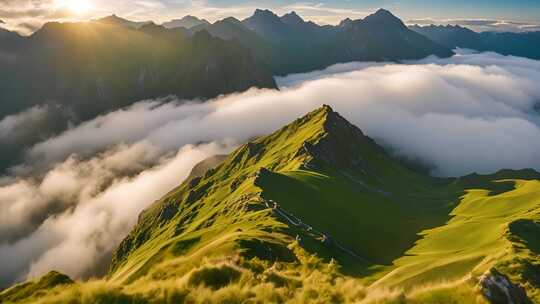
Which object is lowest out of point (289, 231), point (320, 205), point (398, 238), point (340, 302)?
point (398, 238)

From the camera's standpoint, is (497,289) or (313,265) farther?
(313,265)

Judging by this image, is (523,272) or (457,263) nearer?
(523,272)

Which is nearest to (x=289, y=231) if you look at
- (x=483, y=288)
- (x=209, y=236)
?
(x=209, y=236)

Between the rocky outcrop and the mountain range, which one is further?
the rocky outcrop

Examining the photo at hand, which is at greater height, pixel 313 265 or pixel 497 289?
pixel 497 289

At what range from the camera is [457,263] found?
105 m

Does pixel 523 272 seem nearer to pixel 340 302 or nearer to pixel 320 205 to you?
pixel 340 302

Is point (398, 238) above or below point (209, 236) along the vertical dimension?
below

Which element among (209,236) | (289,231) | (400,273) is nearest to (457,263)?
(400,273)

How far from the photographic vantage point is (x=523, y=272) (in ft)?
304

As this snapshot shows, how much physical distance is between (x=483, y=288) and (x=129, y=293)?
1627 centimetres

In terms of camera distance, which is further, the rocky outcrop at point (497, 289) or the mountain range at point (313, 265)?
Result: the rocky outcrop at point (497, 289)

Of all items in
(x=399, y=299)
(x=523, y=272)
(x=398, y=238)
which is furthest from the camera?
(x=398, y=238)

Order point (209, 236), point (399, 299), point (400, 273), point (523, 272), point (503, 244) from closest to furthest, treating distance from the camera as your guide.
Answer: point (399, 299) → point (523, 272) → point (400, 273) → point (503, 244) → point (209, 236)
